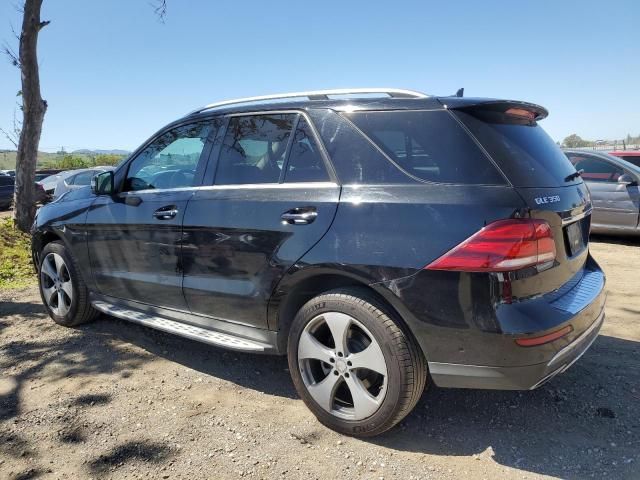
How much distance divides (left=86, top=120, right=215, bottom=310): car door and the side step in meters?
0.11

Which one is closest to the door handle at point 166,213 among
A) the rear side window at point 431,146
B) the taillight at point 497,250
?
the rear side window at point 431,146

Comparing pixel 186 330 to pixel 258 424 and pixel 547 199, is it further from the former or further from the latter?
pixel 547 199

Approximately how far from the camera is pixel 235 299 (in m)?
3.18

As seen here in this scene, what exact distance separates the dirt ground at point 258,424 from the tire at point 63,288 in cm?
50

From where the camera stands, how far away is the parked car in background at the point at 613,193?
316 inches

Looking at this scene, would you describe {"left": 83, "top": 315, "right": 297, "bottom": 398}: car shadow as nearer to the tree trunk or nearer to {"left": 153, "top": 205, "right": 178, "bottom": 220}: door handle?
{"left": 153, "top": 205, "right": 178, "bottom": 220}: door handle

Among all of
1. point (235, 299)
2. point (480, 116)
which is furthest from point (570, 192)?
point (235, 299)

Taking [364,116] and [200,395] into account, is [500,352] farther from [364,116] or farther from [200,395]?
[200,395]

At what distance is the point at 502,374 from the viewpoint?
2.36 metres

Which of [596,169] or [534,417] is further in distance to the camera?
[596,169]

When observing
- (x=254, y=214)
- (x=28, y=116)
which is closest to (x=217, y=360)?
(x=254, y=214)

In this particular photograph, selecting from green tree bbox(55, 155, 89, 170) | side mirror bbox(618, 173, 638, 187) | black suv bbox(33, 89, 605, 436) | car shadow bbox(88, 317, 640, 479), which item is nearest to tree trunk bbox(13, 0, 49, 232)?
black suv bbox(33, 89, 605, 436)

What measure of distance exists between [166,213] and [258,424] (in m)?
1.57

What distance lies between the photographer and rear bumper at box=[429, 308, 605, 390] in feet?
7.72
